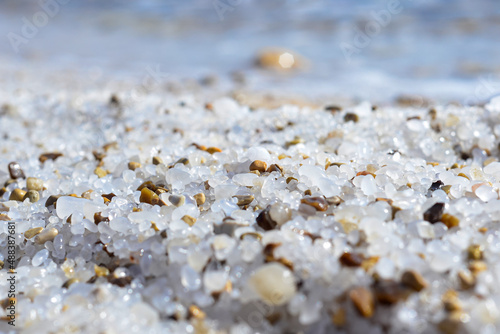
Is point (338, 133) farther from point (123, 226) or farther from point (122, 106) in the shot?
point (122, 106)

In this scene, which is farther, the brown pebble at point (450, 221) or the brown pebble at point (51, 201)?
the brown pebble at point (51, 201)

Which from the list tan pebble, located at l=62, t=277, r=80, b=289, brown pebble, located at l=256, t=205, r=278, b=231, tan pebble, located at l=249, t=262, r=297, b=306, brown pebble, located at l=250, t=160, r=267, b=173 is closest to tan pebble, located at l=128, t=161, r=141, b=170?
brown pebble, located at l=250, t=160, r=267, b=173

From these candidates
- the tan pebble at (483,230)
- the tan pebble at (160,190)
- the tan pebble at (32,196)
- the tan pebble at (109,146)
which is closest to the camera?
the tan pebble at (483,230)

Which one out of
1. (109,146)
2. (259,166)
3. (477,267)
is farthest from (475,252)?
(109,146)

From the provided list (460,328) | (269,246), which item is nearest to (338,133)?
(269,246)

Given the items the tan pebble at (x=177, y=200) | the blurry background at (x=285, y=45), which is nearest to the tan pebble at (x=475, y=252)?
the tan pebble at (x=177, y=200)

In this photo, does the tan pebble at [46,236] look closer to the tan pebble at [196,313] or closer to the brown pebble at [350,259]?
the tan pebble at [196,313]
